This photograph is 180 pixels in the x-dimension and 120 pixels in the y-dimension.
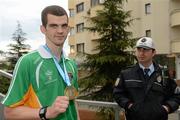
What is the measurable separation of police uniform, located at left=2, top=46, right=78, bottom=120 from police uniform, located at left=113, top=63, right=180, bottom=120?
1.71 m

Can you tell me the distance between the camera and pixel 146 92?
441 cm

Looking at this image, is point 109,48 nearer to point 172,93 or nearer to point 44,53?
point 172,93

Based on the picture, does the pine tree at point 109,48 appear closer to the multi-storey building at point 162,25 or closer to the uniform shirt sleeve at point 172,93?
the uniform shirt sleeve at point 172,93

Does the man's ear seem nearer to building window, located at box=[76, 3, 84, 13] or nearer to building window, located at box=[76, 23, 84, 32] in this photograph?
building window, located at box=[76, 23, 84, 32]

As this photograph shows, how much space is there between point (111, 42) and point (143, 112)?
14.3 m

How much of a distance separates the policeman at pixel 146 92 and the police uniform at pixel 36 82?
171 centimetres

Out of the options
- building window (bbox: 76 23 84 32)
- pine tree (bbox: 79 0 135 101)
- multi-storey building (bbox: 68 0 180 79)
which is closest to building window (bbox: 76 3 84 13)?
building window (bbox: 76 23 84 32)

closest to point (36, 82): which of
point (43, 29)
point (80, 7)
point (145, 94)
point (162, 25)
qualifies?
point (43, 29)

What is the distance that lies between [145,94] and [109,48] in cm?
1423

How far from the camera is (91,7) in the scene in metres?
46.9

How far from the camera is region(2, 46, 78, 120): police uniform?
2.68 meters

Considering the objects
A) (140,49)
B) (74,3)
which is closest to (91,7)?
(74,3)

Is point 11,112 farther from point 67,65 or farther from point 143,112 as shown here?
point 143,112

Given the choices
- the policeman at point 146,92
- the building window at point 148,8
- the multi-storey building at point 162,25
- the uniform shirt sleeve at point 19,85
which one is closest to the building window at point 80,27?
the multi-storey building at point 162,25
